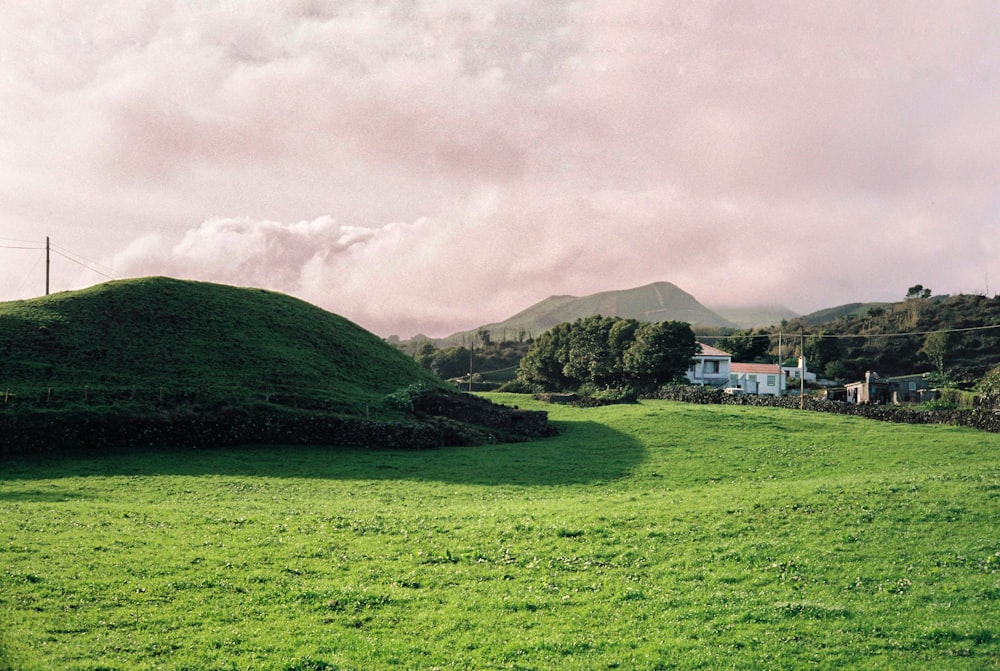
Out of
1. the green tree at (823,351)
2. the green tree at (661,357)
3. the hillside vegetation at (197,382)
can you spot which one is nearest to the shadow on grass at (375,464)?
the hillside vegetation at (197,382)

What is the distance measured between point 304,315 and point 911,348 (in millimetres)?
140733

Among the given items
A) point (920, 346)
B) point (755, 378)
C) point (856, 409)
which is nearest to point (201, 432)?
point (856, 409)

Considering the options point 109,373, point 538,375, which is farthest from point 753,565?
point 538,375

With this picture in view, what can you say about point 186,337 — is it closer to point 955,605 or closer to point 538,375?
point 955,605

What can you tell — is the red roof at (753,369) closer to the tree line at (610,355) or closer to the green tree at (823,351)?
the tree line at (610,355)

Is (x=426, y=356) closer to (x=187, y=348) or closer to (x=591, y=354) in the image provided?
(x=591, y=354)

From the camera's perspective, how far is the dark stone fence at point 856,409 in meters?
50.0

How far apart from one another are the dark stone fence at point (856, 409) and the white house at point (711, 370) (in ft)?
120

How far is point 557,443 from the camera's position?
1917 inches

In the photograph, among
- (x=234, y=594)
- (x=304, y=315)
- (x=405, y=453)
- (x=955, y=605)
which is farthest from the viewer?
(x=304, y=315)

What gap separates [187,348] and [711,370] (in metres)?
91.3

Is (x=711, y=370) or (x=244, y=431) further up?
(x=711, y=370)

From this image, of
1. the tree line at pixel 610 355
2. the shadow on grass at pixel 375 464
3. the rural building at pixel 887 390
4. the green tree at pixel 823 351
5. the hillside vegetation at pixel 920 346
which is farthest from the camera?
the green tree at pixel 823 351

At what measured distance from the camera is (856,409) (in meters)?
60.8
